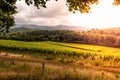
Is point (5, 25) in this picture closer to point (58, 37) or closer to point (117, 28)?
point (58, 37)

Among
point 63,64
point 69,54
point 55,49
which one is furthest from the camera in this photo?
point 55,49

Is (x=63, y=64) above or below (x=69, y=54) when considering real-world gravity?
above

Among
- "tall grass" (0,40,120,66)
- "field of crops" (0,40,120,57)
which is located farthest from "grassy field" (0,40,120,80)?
"field of crops" (0,40,120,57)

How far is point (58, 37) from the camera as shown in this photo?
140 metres

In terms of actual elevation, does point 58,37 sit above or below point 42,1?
below

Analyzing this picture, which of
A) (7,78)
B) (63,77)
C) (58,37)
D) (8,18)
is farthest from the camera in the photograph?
(58,37)

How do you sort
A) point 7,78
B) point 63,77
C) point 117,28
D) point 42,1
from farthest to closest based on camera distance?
point 117,28 → point 42,1 → point 63,77 → point 7,78

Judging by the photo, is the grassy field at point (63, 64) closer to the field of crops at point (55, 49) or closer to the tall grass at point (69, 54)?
the tall grass at point (69, 54)

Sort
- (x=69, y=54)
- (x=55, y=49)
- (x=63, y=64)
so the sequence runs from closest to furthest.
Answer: (x=63, y=64), (x=69, y=54), (x=55, y=49)

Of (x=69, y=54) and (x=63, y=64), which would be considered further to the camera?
(x=69, y=54)

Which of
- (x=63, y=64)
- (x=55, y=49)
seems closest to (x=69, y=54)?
(x=55, y=49)

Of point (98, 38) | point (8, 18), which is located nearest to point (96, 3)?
point (8, 18)

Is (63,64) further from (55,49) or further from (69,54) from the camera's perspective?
(55,49)

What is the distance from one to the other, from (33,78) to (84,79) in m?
2.50
